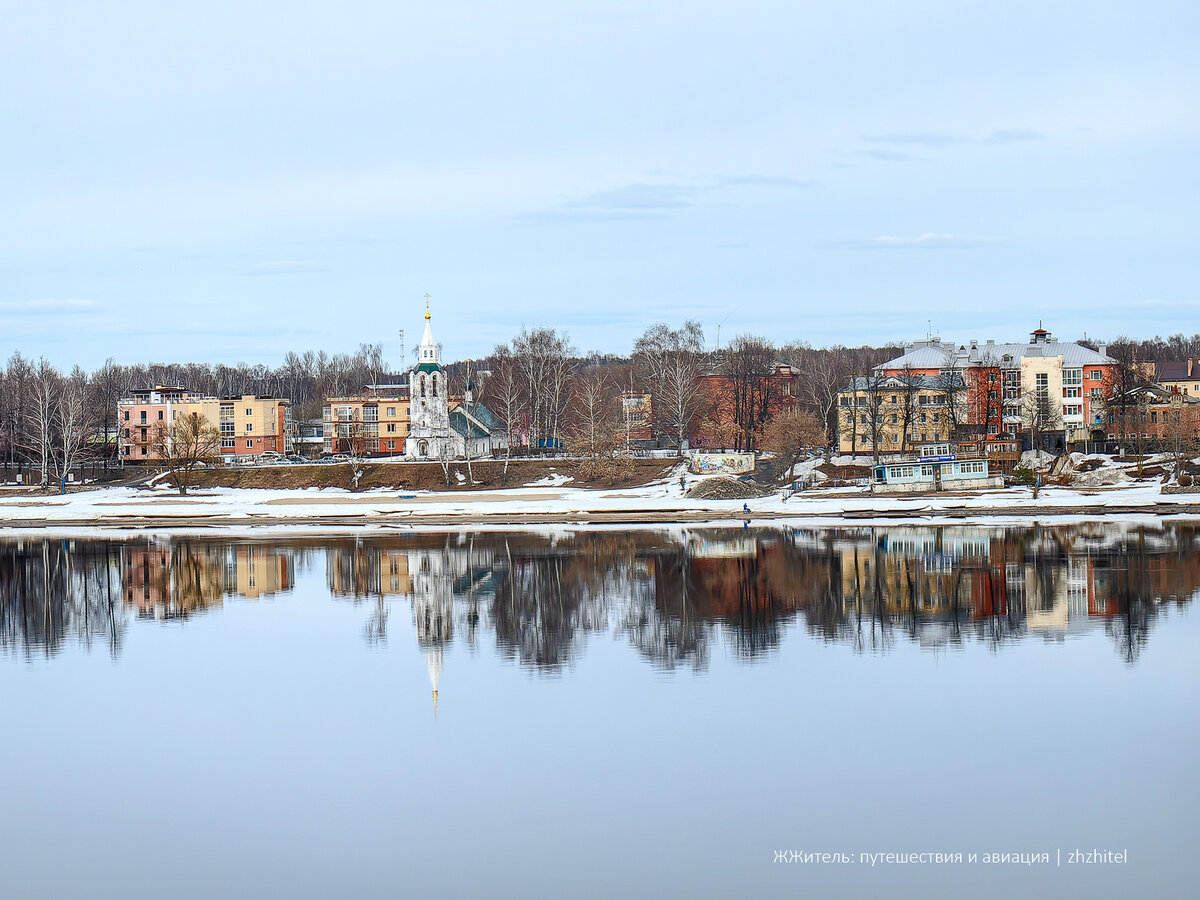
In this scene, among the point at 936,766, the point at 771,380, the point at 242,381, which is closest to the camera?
the point at 936,766

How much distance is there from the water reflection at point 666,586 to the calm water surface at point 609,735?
0.74 ft

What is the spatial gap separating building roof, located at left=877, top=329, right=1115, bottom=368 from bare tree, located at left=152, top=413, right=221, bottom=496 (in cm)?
5533

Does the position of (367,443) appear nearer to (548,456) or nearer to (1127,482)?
(548,456)

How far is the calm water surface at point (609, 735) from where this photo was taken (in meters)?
17.5

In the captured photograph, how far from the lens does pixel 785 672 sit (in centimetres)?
2777

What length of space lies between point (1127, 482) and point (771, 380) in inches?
1590

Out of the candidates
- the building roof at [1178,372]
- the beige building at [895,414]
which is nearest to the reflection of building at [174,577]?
the beige building at [895,414]

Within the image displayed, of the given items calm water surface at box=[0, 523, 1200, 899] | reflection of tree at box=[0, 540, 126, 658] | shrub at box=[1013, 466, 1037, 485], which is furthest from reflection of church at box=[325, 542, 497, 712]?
shrub at box=[1013, 466, 1037, 485]

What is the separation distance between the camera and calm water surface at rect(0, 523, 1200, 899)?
17.5 metres

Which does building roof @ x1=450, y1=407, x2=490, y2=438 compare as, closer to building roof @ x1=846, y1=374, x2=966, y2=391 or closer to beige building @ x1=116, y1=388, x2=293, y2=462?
beige building @ x1=116, y1=388, x2=293, y2=462

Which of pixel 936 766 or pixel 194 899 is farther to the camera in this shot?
pixel 936 766

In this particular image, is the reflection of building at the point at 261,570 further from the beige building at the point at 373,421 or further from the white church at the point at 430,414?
the beige building at the point at 373,421

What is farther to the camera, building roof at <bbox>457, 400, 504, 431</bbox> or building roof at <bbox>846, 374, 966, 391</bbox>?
building roof at <bbox>457, 400, 504, 431</bbox>

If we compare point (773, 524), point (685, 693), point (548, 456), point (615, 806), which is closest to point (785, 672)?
point (685, 693)
